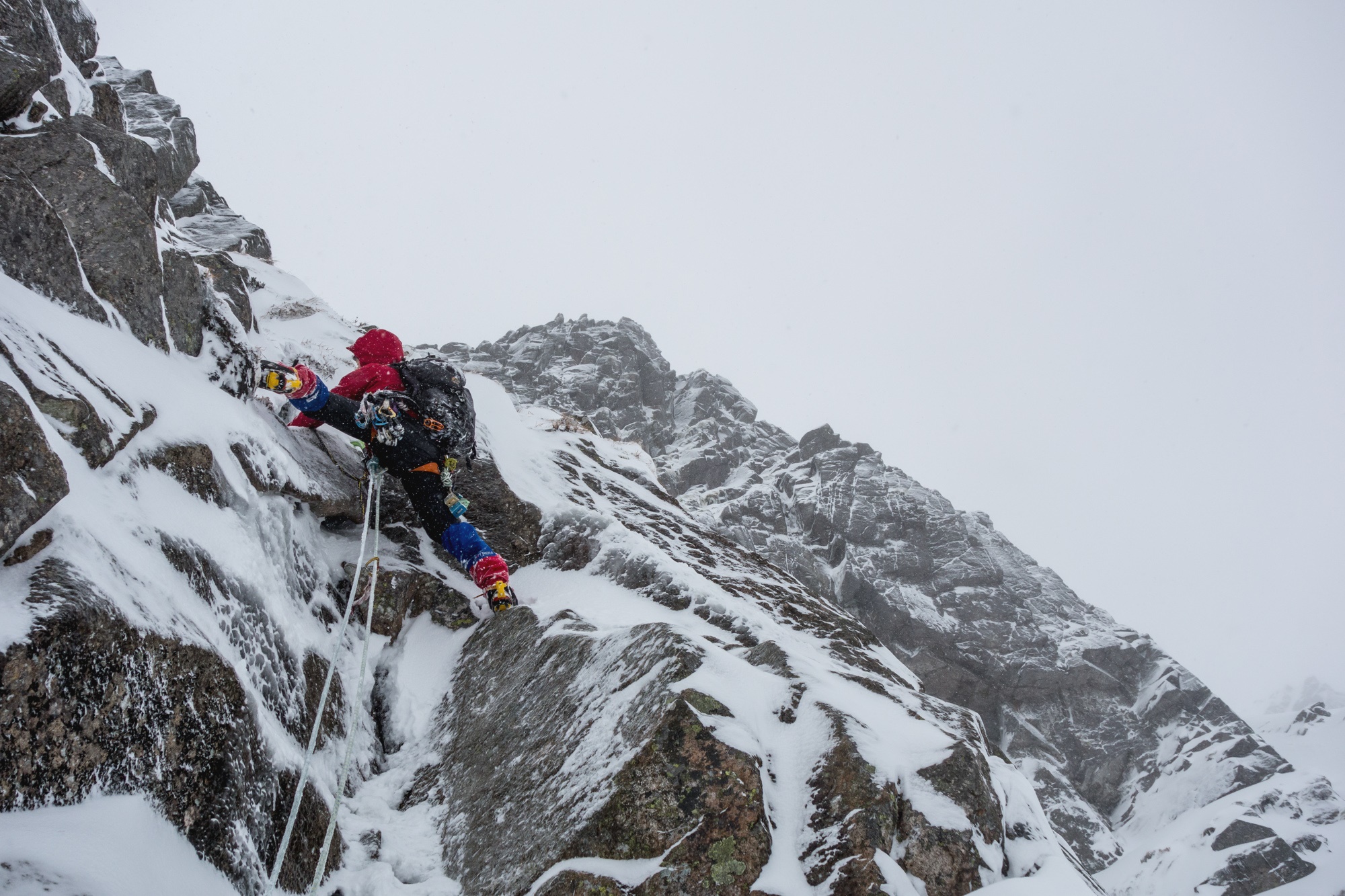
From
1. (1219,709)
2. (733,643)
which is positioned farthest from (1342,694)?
(733,643)

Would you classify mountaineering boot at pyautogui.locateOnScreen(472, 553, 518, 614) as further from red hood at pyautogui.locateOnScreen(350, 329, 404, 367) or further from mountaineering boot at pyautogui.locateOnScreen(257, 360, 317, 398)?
red hood at pyautogui.locateOnScreen(350, 329, 404, 367)

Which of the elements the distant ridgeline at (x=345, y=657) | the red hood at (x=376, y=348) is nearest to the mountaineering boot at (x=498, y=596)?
the distant ridgeline at (x=345, y=657)

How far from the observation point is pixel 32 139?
703cm

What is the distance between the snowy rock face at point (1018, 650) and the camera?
35.9 meters

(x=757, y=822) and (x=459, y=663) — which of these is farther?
(x=459, y=663)

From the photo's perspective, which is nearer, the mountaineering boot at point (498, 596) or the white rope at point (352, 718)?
the white rope at point (352, 718)

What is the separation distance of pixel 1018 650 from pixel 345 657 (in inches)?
1732

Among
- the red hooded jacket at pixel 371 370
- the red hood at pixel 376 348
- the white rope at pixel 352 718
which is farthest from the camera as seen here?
the red hood at pixel 376 348

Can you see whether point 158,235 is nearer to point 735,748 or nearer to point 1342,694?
point 735,748

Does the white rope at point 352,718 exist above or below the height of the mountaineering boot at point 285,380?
below

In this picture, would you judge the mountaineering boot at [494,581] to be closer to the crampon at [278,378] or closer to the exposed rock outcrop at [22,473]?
the crampon at [278,378]

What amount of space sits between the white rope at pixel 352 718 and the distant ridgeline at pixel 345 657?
13cm

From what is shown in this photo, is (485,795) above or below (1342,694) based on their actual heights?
below

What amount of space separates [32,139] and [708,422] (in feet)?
174
